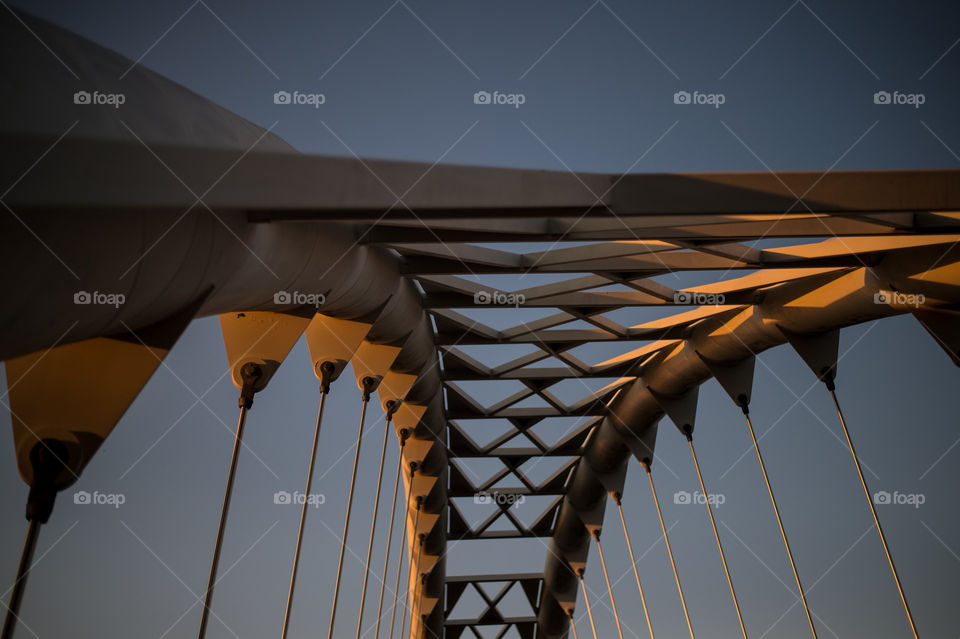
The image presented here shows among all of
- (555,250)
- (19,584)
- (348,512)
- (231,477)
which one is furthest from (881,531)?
(19,584)

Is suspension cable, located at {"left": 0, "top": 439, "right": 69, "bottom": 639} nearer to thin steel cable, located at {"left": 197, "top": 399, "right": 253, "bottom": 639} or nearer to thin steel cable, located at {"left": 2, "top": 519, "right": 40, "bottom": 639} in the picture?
thin steel cable, located at {"left": 2, "top": 519, "right": 40, "bottom": 639}

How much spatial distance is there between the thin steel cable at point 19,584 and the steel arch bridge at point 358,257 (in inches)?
5.3

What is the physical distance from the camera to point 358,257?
31.3 feet

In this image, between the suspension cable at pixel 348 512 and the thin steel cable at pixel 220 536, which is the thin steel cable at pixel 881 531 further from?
the thin steel cable at pixel 220 536

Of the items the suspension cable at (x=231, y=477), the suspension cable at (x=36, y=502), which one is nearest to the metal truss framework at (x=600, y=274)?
the suspension cable at (x=231, y=477)

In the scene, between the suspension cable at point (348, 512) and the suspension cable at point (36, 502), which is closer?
the suspension cable at point (36, 502)

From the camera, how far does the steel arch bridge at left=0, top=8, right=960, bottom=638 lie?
3.80 meters

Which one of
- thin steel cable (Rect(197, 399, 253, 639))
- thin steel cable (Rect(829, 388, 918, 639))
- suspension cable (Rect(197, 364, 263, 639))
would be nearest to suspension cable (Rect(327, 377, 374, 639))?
suspension cable (Rect(197, 364, 263, 639))

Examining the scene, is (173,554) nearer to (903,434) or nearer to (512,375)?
(512,375)

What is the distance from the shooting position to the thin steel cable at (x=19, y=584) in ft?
11.6

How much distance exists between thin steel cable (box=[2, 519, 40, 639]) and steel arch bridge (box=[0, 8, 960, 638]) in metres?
0.14

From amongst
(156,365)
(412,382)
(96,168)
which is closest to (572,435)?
(412,382)

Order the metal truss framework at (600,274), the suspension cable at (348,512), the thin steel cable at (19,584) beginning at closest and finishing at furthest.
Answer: the thin steel cable at (19,584), the metal truss framework at (600,274), the suspension cable at (348,512)

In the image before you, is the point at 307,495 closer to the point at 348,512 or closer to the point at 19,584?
the point at 348,512
